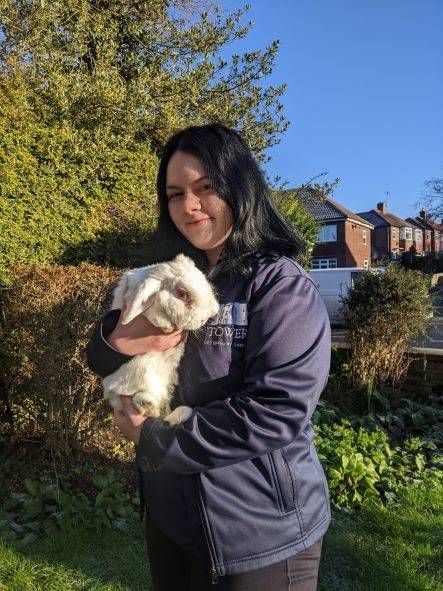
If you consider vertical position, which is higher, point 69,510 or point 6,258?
point 6,258

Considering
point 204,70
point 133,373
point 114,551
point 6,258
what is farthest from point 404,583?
point 204,70

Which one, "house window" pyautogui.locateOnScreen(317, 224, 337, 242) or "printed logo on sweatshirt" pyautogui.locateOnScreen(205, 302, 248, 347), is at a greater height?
"house window" pyautogui.locateOnScreen(317, 224, 337, 242)

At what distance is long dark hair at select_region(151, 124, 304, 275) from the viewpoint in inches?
66.7

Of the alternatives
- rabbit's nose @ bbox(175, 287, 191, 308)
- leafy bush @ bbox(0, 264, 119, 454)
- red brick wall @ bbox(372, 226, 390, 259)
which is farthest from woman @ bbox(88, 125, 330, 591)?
red brick wall @ bbox(372, 226, 390, 259)

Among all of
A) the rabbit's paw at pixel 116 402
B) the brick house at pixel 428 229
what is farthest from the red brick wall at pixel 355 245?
the rabbit's paw at pixel 116 402

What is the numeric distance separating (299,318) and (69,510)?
321 centimetres

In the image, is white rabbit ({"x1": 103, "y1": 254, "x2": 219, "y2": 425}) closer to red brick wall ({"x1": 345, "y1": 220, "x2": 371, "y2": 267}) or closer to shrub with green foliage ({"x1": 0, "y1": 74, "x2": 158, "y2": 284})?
shrub with green foliage ({"x1": 0, "y1": 74, "x2": 158, "y2": 284})

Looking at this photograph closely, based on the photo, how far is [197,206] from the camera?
5.73 ft

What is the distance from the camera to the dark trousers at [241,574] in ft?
4.73

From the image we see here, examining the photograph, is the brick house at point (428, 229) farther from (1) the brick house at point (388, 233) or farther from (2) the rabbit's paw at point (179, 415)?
(2) the rabbit's paw at point (179, 415)

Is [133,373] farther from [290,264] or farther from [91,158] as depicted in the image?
[91,158]

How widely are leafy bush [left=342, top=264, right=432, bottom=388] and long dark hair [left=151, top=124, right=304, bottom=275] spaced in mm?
5656

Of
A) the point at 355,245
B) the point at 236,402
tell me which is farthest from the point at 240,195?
the point at 355,245

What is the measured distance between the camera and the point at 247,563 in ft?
4.66
